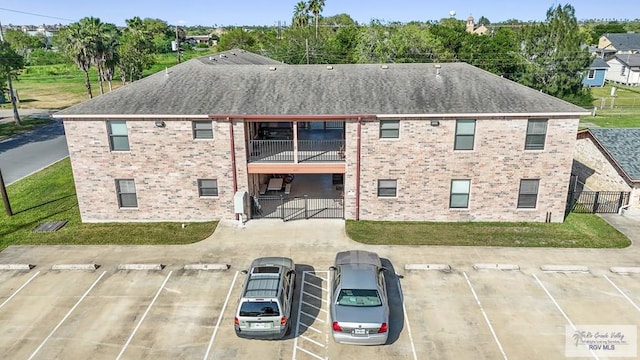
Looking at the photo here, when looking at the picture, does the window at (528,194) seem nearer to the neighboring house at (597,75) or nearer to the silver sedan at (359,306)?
the silver sedan at (359,306)

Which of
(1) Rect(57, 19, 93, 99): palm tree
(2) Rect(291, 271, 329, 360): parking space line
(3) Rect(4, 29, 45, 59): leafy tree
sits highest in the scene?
(3) Rect(4, 29, 45, 59): leafy tree

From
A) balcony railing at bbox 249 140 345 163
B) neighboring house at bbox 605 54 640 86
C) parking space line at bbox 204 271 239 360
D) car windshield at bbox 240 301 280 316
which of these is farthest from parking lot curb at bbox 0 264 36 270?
neighboring house at bbox 605 54 640 86

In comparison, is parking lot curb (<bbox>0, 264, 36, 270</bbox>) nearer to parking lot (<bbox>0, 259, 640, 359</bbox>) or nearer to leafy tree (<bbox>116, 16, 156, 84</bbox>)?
parking lot (<bbox>0, 259, 640, 359</bbox>)

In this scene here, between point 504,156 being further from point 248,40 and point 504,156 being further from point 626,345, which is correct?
point 248,40

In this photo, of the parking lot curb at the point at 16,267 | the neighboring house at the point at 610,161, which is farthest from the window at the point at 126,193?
the neighboring house at the point at 610,161

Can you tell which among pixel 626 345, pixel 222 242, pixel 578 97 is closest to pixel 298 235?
pixel 222 242
